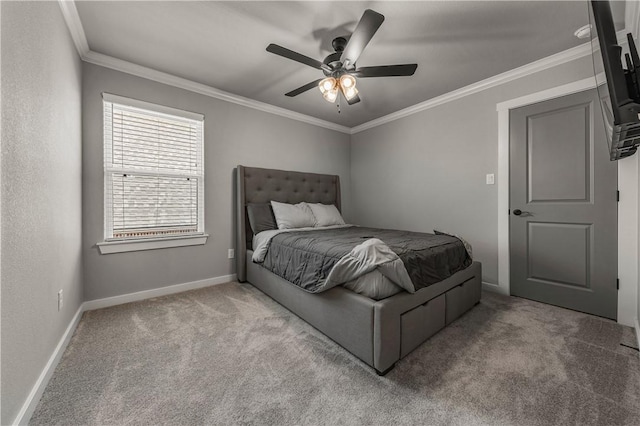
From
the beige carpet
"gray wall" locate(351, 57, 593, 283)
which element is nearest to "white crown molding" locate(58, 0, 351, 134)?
"gray wall" locate(351, 57, 593, 283)

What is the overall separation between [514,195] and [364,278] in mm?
2185

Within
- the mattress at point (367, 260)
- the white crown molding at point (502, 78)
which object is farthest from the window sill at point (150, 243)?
the white crown molding at point (502, 78)

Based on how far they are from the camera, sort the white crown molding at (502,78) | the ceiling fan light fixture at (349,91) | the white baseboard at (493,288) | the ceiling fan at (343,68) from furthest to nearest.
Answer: the white baseboard at (493,288), the white crown molding at (502,78), the ceiling fan light fixture at (349,91), the ceiling fan at (343,68)

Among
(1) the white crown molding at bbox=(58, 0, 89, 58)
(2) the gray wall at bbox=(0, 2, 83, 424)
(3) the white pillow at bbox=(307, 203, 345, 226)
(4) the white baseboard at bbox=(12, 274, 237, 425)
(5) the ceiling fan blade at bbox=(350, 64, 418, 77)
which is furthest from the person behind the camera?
(3) the white pillow at bbox=(307, 203, 345, 226)

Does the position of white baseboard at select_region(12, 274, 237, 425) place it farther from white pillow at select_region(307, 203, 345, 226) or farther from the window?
white pillow at select_region(307, 203, 345, 226)

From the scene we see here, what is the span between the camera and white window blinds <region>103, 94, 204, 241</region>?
99.3 inches

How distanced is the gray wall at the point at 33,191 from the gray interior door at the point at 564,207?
3.75 metres

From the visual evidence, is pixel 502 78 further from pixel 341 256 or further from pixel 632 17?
pixel 341 256

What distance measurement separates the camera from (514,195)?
2740 millimetres

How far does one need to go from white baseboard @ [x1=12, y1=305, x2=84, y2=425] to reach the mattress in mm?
1500

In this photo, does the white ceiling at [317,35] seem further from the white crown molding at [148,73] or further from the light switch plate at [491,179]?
the light switch plate at [491,179]

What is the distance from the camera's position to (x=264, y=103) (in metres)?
3.52

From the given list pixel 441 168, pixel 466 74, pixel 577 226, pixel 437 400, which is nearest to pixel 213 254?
pixel 437 400

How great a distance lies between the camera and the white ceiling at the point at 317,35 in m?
1.84
